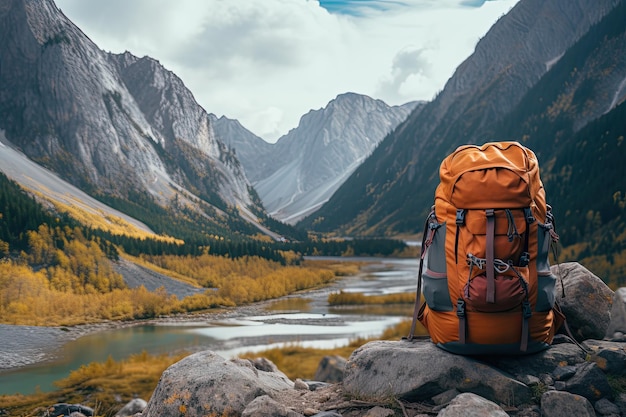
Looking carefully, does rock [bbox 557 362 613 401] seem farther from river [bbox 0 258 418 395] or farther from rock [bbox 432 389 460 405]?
river [bbox 0 258 418 395]

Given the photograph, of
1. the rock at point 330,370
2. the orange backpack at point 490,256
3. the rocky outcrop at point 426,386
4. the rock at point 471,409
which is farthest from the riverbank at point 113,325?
the rock at point 471,409

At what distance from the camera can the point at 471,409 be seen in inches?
202

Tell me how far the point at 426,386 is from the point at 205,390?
3048mm

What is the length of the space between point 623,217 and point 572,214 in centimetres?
1170

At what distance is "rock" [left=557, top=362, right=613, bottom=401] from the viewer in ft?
18.9

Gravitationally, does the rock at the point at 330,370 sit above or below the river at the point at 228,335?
above

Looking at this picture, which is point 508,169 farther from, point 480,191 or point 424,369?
point 424,369

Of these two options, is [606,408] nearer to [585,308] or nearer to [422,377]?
[422,377]

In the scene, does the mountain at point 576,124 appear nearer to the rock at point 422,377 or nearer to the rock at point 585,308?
the rock at point 585,308

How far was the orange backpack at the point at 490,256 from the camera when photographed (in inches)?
219

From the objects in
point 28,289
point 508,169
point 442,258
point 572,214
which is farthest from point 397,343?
point 572,214

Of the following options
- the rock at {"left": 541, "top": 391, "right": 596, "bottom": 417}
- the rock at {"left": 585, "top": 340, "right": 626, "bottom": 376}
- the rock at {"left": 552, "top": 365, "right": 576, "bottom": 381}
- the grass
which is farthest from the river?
the rock at {"left": 585, "top": 340, "right": 626, "bottom": 376}

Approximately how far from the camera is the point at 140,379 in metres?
18.8

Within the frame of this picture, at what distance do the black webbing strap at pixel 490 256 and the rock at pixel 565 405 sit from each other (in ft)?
4.26
